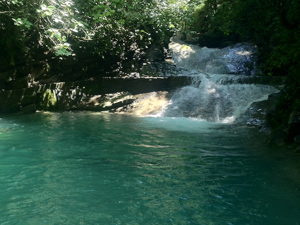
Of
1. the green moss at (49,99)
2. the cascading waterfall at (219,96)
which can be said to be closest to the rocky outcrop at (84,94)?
the green moss at (49,99)

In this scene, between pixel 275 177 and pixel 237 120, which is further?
pixel 237 120

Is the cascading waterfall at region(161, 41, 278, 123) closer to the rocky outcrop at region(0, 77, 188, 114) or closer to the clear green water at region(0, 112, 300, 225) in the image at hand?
the rocky outcrop at region(0, 77, 188, 114)

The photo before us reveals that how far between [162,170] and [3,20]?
37.9ft

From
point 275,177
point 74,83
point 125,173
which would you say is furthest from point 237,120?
point 74,83

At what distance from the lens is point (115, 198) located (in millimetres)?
3926


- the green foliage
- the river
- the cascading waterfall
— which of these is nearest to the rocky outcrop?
the cascading waterfall

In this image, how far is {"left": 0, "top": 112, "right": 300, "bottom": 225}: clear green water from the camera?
348 cm

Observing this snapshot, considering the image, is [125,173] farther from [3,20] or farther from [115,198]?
[3,20]

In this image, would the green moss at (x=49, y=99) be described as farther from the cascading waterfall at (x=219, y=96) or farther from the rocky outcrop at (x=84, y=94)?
the cascading waterfall at (x=219, y=96)

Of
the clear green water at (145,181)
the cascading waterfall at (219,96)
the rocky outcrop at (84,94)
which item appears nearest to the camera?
the clear green water at (145,181)

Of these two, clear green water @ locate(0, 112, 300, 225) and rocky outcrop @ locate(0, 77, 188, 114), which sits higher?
rocky outcrop @ locate(0, 77, 188, 114)

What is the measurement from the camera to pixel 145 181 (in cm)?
461

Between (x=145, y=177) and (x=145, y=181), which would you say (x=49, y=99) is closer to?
(x=145, y=177)

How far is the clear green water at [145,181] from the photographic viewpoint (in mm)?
3479
